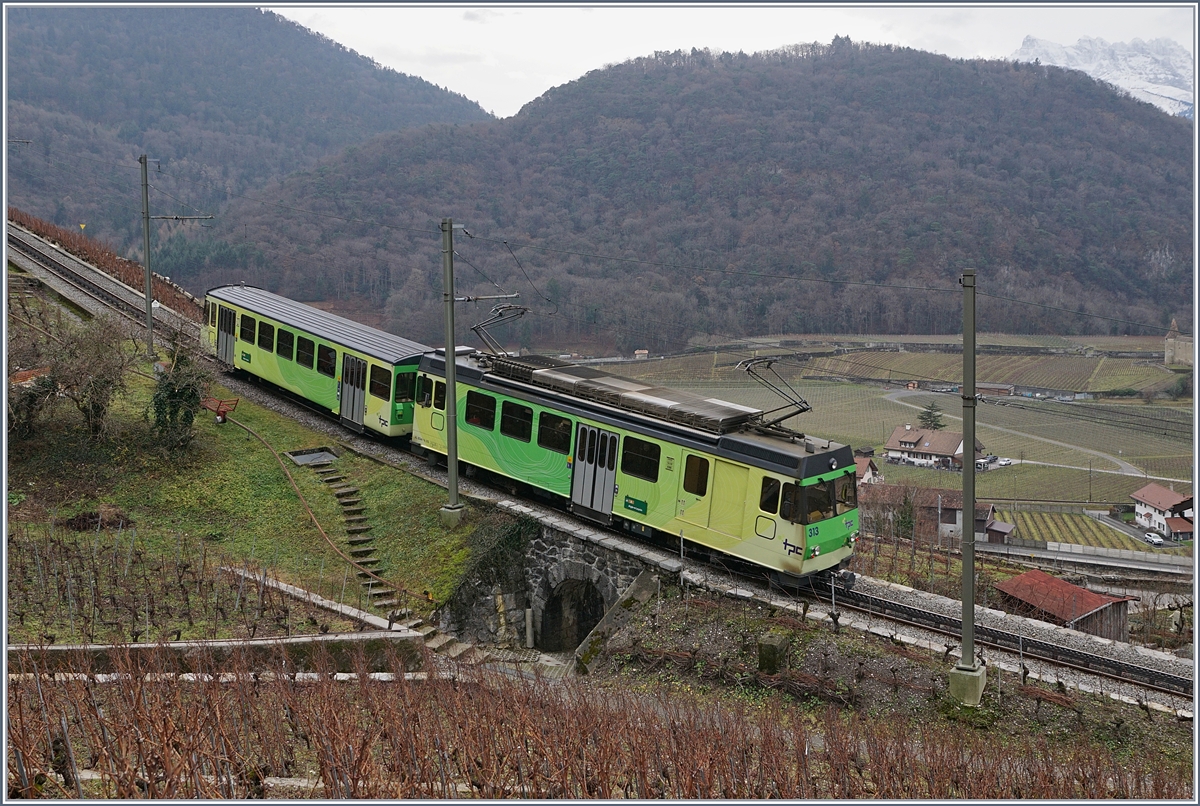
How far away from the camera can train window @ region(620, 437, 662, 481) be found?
16125 mm

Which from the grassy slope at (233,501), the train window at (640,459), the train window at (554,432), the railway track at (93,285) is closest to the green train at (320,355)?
the grassy slope at (233,501)

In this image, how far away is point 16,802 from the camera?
6.63 metres

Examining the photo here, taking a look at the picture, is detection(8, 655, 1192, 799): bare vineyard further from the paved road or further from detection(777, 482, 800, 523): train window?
the paved road

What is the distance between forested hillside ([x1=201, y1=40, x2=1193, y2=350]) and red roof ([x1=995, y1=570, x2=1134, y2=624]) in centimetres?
4595

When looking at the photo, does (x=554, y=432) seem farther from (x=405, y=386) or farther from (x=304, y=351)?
(x=304, y=351)

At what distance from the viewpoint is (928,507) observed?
183ft

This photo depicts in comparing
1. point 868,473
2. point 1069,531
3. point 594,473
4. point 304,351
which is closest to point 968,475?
point 594,473

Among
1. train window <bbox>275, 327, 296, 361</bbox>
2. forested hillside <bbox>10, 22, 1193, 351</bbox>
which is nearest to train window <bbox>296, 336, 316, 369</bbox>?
train window <bbox>275, 327, 296, 361</bbox>

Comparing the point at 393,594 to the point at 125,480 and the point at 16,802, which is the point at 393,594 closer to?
the point at 125,480

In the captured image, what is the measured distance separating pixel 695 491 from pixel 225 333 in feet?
51.4

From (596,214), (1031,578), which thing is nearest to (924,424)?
(596,214)

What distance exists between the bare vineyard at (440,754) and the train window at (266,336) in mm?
14538

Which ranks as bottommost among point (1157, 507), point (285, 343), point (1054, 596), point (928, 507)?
point (1157, 507)

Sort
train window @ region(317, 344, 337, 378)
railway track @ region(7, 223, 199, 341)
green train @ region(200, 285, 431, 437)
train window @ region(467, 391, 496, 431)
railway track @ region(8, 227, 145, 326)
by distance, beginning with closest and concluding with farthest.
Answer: train window @ region(467, 391, 496, 431) < green train @ region(200, 285, 431, 437) < train window @ region(317, 344, 337, 378) < railway track @ region(7, 223, 199, 341) < railway track @ region(8, 227, 145, 326)
